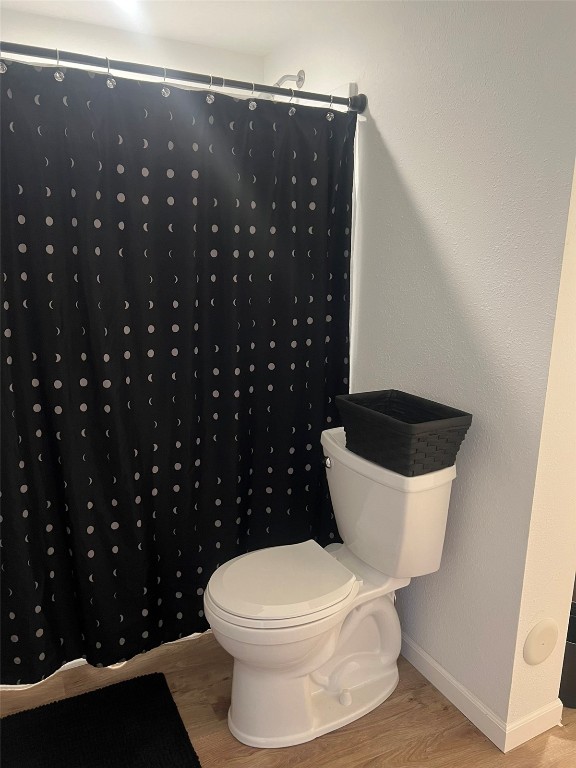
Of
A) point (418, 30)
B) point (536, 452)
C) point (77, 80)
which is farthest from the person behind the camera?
point (418, 30)

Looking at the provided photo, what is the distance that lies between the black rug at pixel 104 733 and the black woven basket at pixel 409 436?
3.30 ft

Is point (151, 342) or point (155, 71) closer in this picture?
point (155, 71)

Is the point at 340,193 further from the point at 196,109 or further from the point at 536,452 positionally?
the point at 536,452

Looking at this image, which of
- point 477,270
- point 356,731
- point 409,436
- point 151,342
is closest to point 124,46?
point 151,342

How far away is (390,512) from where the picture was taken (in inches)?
66.2

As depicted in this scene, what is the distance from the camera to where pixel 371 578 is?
1797mm

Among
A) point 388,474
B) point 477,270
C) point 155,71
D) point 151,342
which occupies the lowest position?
point 388,474

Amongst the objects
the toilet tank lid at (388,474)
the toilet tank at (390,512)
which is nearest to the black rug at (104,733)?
the toilet tank at (390,512)

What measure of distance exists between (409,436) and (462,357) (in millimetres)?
316

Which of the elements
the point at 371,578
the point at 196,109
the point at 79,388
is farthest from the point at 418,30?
the point at 371,578

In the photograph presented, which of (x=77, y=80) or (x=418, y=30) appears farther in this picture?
(x=418, y=30)

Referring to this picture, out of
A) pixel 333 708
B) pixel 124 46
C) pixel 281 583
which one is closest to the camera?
pixel 281 583

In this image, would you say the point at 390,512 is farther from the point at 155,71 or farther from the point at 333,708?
the point at 155,71

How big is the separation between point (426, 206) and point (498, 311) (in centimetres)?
44
